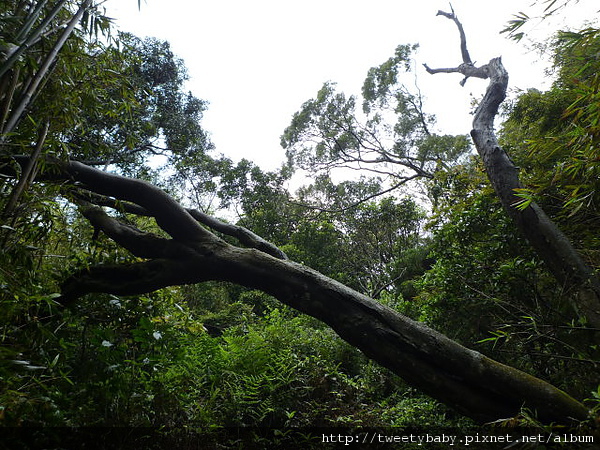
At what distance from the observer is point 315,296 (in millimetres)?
2221

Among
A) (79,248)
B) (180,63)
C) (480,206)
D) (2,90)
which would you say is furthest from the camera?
(180,63)

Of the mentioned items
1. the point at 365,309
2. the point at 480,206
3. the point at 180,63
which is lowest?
the point at 365,309

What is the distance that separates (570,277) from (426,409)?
168 centimetres

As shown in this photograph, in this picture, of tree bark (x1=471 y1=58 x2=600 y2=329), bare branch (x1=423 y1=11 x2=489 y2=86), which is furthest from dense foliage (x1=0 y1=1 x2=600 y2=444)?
bare branch (x1=423 y1=11 x2=489 y2=86)

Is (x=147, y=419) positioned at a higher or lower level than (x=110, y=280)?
lower

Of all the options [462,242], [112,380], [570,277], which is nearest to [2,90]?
[112,380]

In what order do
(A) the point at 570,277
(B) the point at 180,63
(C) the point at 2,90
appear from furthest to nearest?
(B) the point at 180,63
(A) the point at 570,277
(C) the point at 2,90

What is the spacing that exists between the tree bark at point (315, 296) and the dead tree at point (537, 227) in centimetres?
85

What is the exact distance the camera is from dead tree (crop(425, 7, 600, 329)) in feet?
7.77

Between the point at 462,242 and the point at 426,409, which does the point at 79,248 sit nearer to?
the point at 426,409

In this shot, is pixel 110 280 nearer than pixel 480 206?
Yes

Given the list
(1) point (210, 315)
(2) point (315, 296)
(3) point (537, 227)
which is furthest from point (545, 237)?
(1) point (210, 315)

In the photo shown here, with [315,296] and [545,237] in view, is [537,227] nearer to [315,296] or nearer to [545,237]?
[545,237]

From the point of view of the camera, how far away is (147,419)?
2.20 meters
